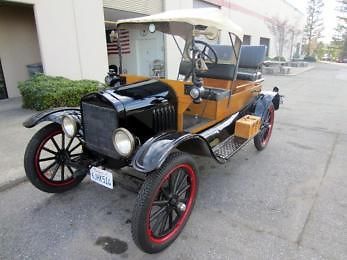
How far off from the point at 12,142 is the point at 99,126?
2803 millimetres

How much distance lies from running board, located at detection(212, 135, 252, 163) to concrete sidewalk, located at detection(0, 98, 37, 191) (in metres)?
2.47

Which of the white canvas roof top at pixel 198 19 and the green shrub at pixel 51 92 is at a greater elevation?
the white canvas roof top at pixel 198 19

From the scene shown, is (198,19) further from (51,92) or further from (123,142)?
(51,92)

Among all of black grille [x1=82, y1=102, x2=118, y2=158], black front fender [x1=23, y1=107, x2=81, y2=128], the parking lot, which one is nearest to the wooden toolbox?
the parking lot

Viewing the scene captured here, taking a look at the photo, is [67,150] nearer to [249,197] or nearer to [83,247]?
[83,247]

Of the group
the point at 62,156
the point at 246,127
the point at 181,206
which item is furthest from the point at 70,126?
the point at 246,127

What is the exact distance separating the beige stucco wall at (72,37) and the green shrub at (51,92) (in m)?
0.82

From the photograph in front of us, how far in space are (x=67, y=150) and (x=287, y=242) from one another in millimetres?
2421

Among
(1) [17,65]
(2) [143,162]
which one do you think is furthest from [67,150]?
(1) [17,65]

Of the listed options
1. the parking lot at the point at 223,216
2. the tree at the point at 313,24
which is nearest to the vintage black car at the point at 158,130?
the parking lot at the point at 223,216

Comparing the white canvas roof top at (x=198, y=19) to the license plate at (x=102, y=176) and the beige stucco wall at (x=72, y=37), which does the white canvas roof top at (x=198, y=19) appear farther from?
the beige stucco wall at (x=72, y=37)

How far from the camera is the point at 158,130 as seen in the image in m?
2.71

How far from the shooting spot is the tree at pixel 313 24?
127 ft

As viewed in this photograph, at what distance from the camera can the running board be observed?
3.00 metres
